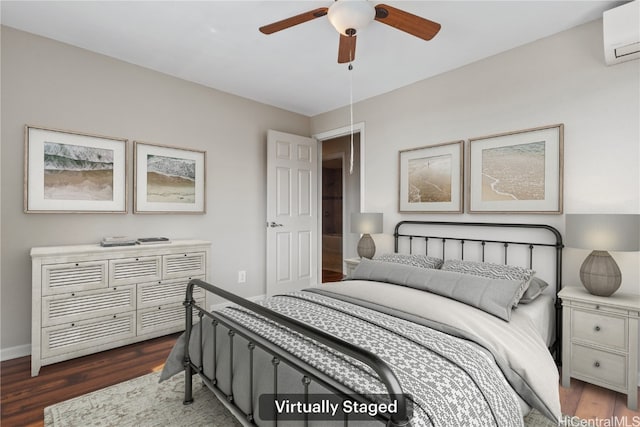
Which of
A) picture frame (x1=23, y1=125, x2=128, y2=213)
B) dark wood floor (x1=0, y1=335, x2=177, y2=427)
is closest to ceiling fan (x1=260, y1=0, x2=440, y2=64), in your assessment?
picture frame (x1=23, y1=125, x2=128, y2=213)

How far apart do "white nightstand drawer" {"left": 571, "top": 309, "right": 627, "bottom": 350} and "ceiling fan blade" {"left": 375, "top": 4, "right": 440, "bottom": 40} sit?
2.08 m

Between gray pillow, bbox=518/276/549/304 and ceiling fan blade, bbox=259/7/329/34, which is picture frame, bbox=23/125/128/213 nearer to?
ceiling fan blade, bbox=259/7/329/34

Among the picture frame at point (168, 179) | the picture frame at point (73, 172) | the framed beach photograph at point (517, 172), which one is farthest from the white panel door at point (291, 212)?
the framed beach photograph at point (517, 172)

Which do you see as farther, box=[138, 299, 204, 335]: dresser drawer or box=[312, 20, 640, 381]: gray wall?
box=[138, 299, 204, 335]: dresser drawer

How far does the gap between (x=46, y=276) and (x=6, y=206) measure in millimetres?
688

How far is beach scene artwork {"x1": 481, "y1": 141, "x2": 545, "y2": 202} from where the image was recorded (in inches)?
102

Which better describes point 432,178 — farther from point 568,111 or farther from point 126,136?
point 126,136

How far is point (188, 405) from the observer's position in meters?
1.94

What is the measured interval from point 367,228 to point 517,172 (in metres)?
1.49

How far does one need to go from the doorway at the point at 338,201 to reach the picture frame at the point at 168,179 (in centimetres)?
231

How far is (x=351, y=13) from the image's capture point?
183 cm

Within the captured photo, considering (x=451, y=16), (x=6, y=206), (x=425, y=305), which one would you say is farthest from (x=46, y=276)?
(x=451, y=16)

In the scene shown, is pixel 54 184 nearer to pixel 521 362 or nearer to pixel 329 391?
pixel 329 391

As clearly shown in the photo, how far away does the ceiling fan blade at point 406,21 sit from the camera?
71.7 inches
